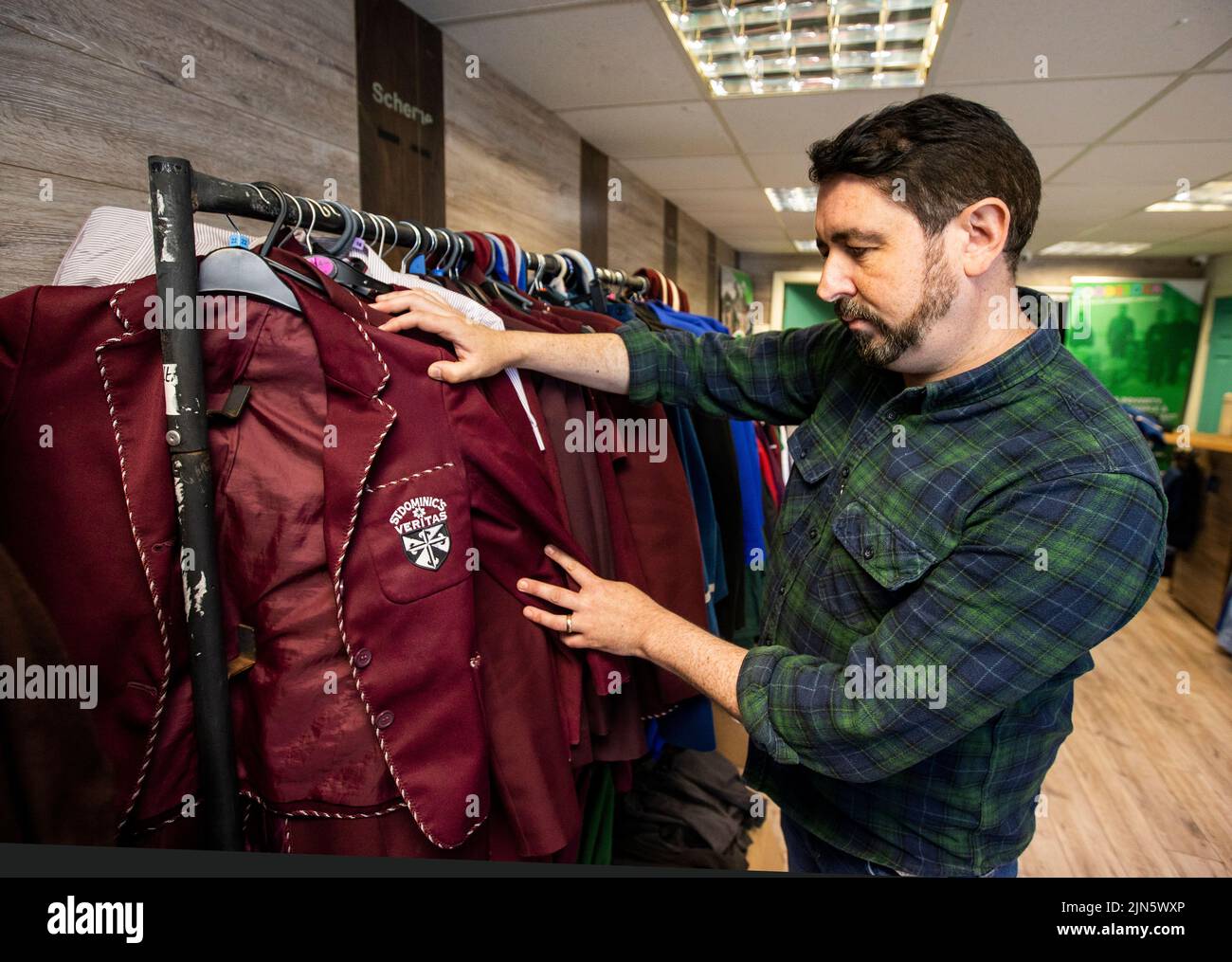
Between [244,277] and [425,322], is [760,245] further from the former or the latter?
[244,277]

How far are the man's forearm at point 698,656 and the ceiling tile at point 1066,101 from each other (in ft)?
8.20

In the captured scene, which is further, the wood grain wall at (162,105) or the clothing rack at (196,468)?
the wood grain wall at (162,105)

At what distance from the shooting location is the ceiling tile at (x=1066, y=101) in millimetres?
2484

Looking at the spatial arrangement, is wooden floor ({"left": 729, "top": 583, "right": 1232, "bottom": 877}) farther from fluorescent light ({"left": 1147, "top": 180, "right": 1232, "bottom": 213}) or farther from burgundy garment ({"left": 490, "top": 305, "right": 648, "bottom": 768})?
fluorescent light ({"left": 1147, "top": 180, "right": 1232, "bottom": 213})

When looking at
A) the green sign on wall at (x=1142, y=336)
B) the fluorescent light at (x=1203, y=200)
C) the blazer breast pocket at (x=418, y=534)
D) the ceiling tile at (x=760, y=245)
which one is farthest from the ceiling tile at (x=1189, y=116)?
the green sign on wall at (x=1142, y=336)

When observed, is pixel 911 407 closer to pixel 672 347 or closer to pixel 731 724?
pixel 672 347

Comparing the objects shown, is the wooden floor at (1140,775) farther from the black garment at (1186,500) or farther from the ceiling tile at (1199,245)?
the ceiling tile at (1199,245)

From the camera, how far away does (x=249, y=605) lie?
2.84 feet

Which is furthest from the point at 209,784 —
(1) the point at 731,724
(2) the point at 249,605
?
(1) the point at 731,724

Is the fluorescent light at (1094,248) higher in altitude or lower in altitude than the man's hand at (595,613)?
higher

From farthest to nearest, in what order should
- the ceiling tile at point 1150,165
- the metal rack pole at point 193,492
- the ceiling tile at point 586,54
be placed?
the ceiling tile at point 1150,165, the ceiling tile at point 586,54, the metal rack pole at point 193,492

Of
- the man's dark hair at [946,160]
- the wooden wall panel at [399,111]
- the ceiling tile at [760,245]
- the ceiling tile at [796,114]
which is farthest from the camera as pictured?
the ceiling tile at [760,245]

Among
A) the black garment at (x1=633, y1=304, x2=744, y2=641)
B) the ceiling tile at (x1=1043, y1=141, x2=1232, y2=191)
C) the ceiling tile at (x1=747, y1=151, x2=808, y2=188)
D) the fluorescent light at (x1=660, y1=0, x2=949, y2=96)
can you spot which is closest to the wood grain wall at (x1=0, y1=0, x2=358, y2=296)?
the black garment at (x1=633, y1=304, x2=744, y2=641)
